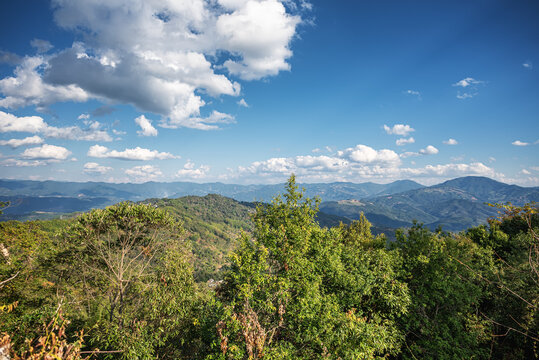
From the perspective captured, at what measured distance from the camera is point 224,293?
706 inches

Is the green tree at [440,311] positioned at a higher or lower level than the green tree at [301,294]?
lower

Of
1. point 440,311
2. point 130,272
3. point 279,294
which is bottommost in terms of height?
point 440,311

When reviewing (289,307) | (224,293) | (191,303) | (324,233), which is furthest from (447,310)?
(191,303)

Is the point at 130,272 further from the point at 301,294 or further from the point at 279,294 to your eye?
the point at 301,294

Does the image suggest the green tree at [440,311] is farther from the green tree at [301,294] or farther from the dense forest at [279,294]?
the green tree at [301,294]

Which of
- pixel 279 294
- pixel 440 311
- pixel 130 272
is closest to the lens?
pixel 279 294

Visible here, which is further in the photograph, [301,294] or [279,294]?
[301,294]

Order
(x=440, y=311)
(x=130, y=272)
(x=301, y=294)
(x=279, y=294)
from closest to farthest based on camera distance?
(x=279, y=294)
(x=301, y=294)
(x=440, y=311)
(x=130, y=272)

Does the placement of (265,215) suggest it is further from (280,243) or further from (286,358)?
(286,358)

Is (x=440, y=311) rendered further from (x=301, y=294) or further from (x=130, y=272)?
(x=130, y=272)

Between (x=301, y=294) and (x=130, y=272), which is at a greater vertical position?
(x=301, y=294)

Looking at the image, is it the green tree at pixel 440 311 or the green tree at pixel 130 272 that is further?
the green tree at pixel 130 272

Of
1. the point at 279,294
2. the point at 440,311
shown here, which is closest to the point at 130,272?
the point at 279,294

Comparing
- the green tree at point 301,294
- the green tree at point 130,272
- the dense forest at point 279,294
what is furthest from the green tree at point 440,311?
the green tree at point 130,272
